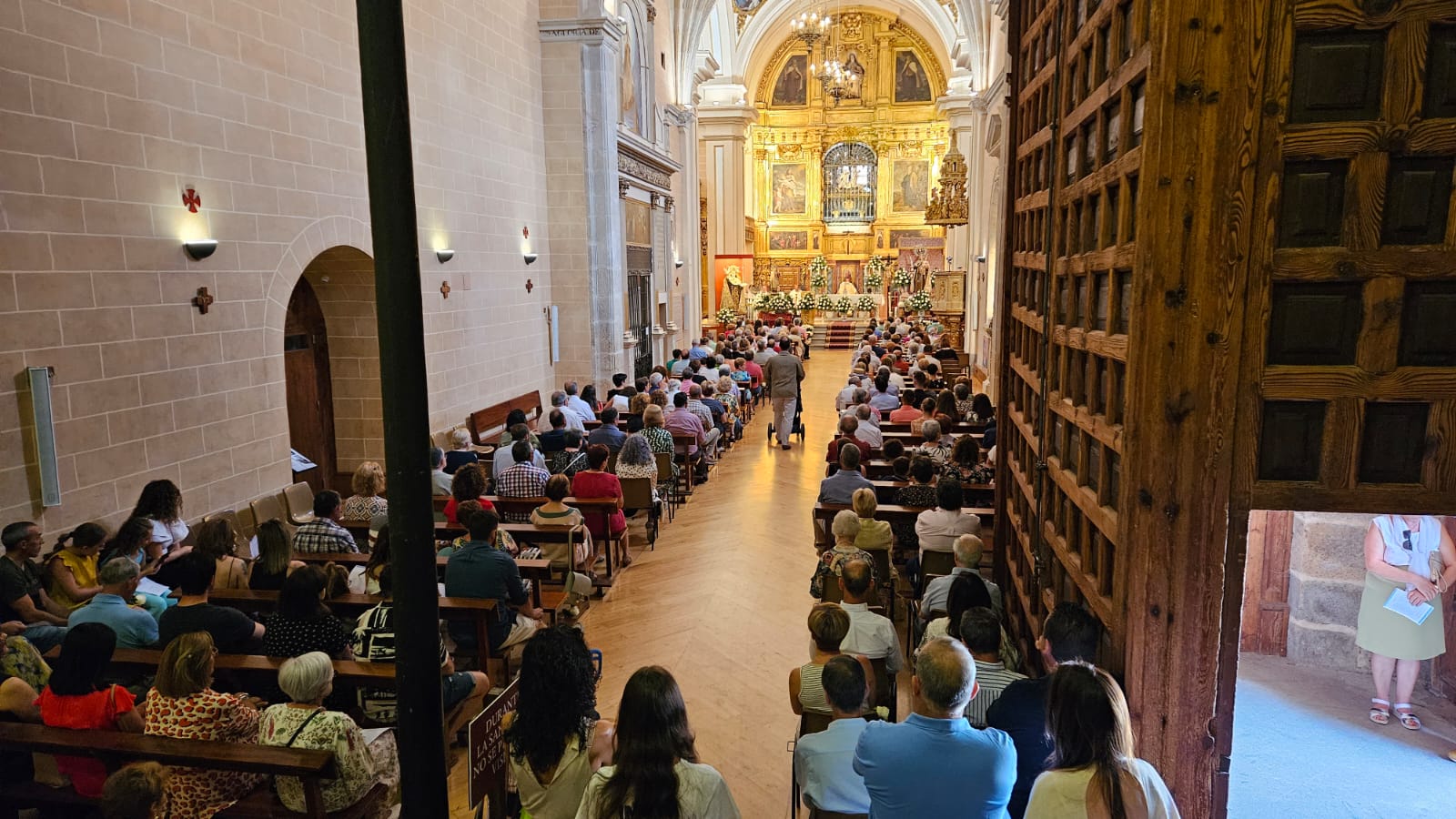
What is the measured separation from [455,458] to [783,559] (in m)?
3.01

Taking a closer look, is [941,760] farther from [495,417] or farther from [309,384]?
[495,417]

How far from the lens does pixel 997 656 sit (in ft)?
11.0

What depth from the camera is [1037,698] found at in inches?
115

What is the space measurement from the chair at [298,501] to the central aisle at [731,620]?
2.84 m

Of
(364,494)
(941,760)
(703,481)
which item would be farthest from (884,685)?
(703,481)

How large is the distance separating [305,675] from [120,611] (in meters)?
1.57

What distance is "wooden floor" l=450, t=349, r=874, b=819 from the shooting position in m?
4.34

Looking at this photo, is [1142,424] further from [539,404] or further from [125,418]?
[539,404]

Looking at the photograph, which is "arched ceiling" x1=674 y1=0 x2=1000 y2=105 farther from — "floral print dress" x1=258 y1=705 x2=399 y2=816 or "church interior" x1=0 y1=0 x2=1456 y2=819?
"floral print dress" x1=258 y1=705 x2=399 y2=816

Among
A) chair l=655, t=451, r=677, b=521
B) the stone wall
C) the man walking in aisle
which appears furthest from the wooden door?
the man walking in aisle

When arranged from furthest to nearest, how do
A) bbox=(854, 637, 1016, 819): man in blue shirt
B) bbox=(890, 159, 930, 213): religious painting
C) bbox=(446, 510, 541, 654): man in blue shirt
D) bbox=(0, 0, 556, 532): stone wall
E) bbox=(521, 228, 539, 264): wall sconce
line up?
bbox=(890, 159, 930, 213): religious painting, bbox=(521, 228, 539, 264): wall sconce, bbox=(0, 0, 556, 532): stone wall, bbox=(446, 510, 541, 654): man in blue shirt, bbox=(854, 637, 1016, 819): man in blue shirt

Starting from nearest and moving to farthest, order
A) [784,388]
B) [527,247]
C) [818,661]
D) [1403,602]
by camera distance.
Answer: [818,661] < [1403,602] < [784,388] < [527,247]

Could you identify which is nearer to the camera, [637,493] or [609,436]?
[637,493]

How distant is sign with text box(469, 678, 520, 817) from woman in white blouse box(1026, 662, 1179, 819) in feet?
5.58
